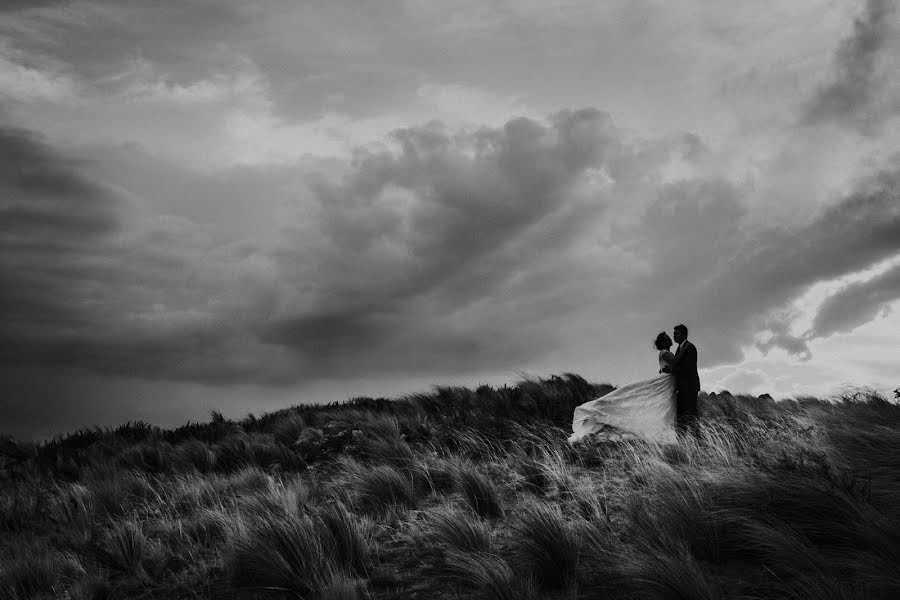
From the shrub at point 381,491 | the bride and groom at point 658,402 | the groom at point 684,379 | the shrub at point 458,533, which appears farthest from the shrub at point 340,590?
the groom at point 684,379

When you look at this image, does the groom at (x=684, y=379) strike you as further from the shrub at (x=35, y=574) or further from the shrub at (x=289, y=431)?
the shrub at (x=35, y=574)

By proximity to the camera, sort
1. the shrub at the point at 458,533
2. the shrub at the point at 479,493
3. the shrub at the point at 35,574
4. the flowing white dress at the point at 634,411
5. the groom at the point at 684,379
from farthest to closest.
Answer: the groom at the point at 684,379
the flowing white dress at the point at 634,411
the shrub at the point at 479,493
the shrub at the point at 35,574
the shrub at the point at 458,533

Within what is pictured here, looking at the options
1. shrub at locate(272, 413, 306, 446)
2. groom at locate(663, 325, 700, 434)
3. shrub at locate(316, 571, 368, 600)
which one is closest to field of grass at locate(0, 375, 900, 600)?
shrub at locate(316, 571, 368, 600)

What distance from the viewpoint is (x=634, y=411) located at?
9.88 m

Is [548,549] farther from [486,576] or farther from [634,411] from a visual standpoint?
[634,411]

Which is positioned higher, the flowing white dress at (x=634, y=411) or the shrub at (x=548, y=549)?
the flowing white dress at (x=634, y=411)

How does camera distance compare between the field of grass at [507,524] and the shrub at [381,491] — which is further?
the shrub at [381,491]

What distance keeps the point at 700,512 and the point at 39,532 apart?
912 cm

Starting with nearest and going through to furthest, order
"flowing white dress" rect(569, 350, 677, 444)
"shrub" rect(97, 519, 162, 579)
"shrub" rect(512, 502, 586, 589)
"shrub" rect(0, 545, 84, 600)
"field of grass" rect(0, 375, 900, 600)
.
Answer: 1. "field of grass" rect(0, 375, 900, 600)
2. "shrub" rect(512, 502, 586, 589)
3. "shrub" rect(0, 545, 84, 600)
4. "shrub" rect(97, 519, 162, 579)
5. "flowing white dress" rect(569, 350, 677, 444)

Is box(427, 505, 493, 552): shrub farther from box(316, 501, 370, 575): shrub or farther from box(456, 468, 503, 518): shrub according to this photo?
box(456, 468, 503, 518): shrub

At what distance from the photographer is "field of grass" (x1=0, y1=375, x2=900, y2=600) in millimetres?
4410

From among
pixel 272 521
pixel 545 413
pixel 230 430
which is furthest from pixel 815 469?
pixel 230 430

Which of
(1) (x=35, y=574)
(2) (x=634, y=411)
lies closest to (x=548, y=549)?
(1) (x=35, y=574)

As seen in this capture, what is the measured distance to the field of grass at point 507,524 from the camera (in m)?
4.41
